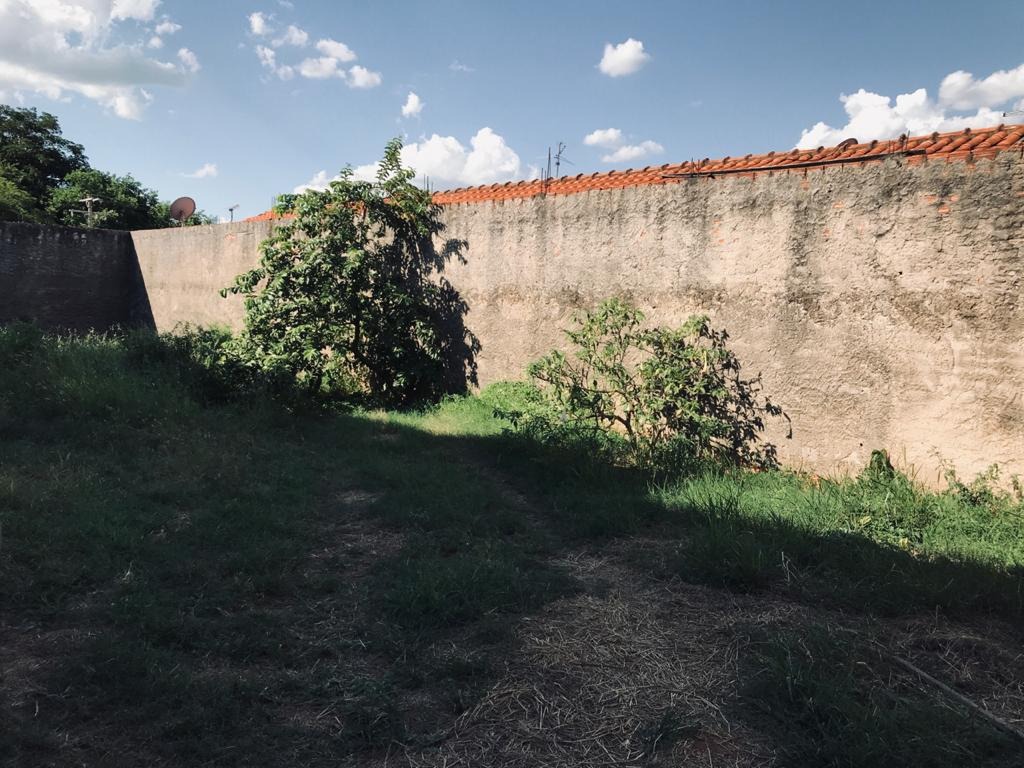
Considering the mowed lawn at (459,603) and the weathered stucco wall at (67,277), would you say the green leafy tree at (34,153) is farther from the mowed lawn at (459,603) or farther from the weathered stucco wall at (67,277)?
the mowed lawn at (459,603)

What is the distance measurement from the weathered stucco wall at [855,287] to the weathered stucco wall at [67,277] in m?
11.7

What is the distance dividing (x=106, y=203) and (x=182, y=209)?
493 inches

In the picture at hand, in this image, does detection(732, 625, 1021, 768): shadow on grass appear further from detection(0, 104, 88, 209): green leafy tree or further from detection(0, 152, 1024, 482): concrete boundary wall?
detection(0, 104, 88, 209): green leafy tree

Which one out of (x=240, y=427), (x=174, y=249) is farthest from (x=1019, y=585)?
(x=174, y=249)

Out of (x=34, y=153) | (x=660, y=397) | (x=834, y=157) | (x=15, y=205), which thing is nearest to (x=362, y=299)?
(x=660, y=397)

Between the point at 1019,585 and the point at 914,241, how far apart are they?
2525 millimetres

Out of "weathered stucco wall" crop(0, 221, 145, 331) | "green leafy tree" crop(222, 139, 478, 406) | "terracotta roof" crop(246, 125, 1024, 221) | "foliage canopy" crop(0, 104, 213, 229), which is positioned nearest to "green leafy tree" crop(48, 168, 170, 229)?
"foliage canopy" crop(0, 104, 213, 229)

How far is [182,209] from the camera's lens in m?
16.2

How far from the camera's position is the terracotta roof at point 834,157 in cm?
451

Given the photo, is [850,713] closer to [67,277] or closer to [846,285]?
[846,285]

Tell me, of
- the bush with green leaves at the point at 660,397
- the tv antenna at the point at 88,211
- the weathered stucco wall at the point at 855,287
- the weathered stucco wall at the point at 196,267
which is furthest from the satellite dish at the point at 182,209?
the bush with green leaves at the point at 660,397

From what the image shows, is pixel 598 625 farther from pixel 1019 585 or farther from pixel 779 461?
pixel 779 461

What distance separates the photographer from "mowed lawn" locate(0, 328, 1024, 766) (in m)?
2.29

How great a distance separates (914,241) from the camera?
4.62 m
